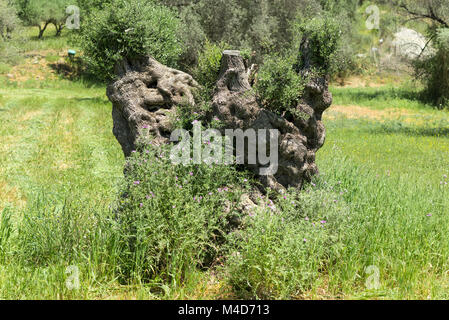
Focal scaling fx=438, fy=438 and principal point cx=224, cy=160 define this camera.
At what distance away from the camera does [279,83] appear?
5.41 m

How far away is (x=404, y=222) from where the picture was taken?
515 centimetres

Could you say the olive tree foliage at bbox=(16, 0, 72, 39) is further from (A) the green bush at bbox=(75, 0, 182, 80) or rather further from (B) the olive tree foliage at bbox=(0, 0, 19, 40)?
(A) the green bush at bbox=(75, 0, 182, 80)

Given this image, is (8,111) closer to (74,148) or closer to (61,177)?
(74,148)

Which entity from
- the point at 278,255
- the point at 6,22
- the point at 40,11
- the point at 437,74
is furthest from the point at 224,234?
the point at 40,11

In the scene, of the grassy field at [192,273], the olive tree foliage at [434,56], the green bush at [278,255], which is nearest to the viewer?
the green bush at [278,255]

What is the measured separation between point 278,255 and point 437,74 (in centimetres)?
2196

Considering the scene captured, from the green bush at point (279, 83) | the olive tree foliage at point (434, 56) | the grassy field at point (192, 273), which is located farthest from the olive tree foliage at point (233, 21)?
the green bush at point (279, 83)

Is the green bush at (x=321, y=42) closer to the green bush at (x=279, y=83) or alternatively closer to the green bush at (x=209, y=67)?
the green bush at (x=279, y=83)

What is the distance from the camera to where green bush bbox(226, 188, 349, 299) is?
421 centimetres

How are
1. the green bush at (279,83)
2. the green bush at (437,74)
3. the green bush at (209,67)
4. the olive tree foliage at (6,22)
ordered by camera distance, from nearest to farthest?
1. the green bush at (279,83)
2. the green bush at (209,67)
3. the olive tree foliage at (6,22)
4. the green bush at (437,74)

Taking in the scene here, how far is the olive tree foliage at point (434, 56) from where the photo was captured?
21312 millimetres

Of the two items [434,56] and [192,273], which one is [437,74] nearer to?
[434,56]

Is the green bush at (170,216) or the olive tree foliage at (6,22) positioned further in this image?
the olive tree foliage at (6,22)

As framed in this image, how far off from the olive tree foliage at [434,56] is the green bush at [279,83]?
Result: 1793 cm
